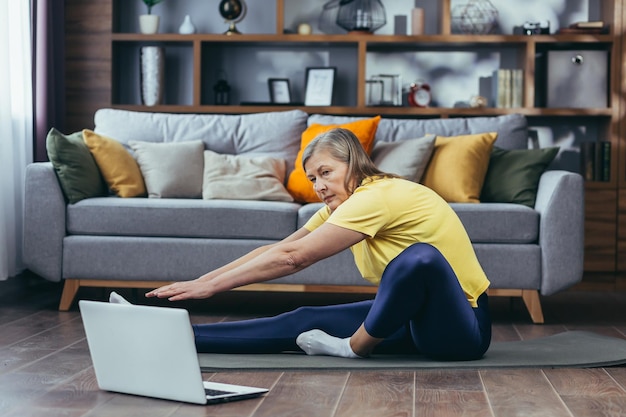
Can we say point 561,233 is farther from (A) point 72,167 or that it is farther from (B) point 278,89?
(B) point 278,89

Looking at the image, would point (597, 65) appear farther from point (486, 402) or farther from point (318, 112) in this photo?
point (486, 402)

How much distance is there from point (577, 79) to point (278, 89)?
5.51 feet

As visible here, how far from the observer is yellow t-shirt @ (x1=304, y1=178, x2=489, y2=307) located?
8.31ft

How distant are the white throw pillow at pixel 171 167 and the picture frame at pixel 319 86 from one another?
46.4 inches

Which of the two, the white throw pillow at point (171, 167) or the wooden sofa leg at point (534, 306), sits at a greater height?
the white throw pillow at point (171, 167)

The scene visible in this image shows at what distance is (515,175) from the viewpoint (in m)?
4.11

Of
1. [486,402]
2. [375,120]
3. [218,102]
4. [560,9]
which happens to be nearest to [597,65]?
[560,9]

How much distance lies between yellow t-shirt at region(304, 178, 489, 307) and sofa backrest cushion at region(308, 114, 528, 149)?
5.78ft

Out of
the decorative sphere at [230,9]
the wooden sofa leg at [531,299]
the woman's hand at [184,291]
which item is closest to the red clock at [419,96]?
the decorative sphere at [230,9]

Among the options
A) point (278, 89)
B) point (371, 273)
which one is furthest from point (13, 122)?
point (371, 273)

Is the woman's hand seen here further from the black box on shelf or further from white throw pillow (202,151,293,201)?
the black box on shelf

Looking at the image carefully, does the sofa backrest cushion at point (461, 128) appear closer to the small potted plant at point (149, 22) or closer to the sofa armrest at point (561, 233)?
the sofa armrest at point (561, 233)

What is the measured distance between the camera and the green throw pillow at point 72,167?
3984 millimetres

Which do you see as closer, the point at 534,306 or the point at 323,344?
Result: the point at 323,344
